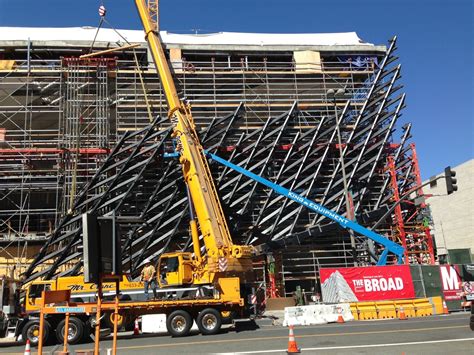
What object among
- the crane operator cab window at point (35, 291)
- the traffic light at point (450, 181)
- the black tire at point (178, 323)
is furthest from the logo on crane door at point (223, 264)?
the traffic light at point (450, 181)

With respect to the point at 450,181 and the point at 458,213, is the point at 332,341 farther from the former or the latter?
the point at 458,213

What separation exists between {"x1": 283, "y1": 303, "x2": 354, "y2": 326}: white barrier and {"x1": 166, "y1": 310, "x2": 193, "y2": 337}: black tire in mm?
4106

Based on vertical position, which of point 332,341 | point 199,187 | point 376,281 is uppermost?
point 199,187

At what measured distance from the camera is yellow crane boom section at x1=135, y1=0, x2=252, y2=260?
54.6 ft

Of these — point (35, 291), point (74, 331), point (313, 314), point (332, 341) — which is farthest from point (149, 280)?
point (332, 341)

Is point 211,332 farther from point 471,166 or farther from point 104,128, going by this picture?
point 471,166

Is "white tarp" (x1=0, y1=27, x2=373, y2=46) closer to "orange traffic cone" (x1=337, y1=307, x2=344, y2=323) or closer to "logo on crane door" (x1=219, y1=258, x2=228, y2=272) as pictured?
"logo on crane door" (x1=219, y1=258, x2=228, y2=272)

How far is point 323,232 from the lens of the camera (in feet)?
84.5

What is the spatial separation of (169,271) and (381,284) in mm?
9521

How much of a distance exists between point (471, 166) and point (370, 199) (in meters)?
27.7

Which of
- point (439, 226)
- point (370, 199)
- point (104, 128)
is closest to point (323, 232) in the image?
point (370, 199)

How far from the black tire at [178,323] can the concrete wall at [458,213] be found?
40.6 metres

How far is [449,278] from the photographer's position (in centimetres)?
2080

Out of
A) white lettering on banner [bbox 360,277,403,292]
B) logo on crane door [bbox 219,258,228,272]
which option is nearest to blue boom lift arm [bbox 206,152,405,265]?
white lettering on banner [bbox 360,277,403,292]
